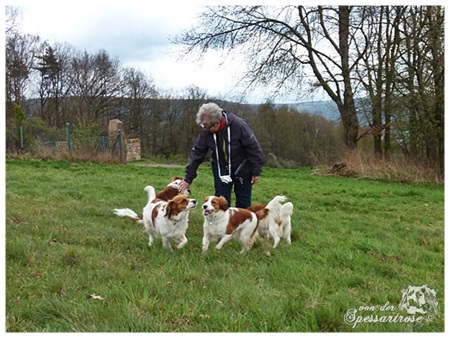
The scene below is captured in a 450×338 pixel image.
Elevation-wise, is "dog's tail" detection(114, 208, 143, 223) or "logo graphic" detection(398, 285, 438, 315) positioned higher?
"dog's tail" detection(114, 208, 143, 223)

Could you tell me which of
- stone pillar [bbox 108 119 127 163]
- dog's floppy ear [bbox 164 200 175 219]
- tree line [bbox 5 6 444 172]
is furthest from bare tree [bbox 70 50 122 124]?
dog's floppy ear [bbox 164 200 175 219]

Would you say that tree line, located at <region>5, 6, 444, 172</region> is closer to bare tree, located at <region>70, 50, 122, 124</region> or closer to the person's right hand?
bare tree, located at <region>70, 50, 122, 124</region>

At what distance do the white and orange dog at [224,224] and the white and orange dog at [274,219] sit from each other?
390mm

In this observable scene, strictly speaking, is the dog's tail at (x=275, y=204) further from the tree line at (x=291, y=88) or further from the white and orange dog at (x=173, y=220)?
the tree line at (x=291, y=88)

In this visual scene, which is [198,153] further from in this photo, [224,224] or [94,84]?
[94,84]

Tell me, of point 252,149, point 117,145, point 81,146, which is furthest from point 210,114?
point 117,145

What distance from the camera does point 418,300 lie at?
3986 mm

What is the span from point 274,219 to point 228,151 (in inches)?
41.9

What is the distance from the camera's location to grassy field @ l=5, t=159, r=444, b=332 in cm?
339

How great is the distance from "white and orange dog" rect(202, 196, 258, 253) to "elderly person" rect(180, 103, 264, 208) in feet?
2.13

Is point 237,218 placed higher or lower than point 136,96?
lower

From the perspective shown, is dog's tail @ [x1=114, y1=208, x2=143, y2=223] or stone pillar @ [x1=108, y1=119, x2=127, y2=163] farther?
stone pillar @ [x1=108, y1=119, x2=127, y2=163]
